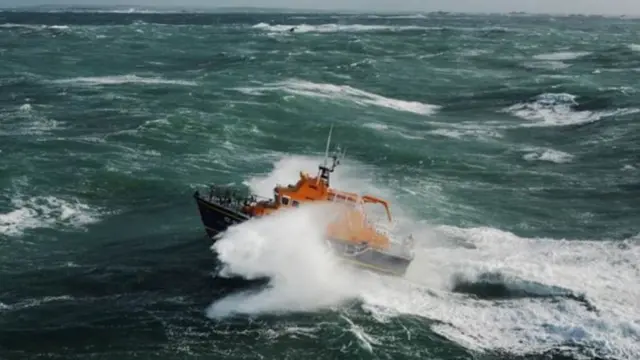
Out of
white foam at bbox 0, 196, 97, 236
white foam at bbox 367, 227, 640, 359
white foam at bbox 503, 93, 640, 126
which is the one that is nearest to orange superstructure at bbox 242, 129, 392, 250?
white foam at bbox 367, 227, 640, 359

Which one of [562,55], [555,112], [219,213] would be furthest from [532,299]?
[562,55]

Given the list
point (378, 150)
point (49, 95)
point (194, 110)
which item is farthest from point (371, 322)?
point (49, 95)

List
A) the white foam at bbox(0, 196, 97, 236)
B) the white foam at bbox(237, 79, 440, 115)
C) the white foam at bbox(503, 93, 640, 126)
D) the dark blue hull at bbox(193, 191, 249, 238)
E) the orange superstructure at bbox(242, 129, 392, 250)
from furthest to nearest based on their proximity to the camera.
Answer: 1. the white foam at bbox(237, 79, 440, 115)
2. the white foam at bbox(503, 93, 640, 126)
3. the white foam at bbox(0, 196, 97, 236)
4. the dark blue hull at bbox(193, 191, 249, 238)
5. the orange superstructure at bbox(242, 129, 392, 250)

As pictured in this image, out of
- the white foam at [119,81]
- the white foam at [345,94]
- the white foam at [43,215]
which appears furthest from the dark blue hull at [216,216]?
the white foam at [119,81]

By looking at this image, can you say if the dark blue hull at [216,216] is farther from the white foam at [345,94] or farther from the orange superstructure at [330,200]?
the white foam at [345,94]

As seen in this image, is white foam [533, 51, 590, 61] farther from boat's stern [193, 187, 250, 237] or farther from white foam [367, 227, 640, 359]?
boat's stern [193, 187, 250, 237]

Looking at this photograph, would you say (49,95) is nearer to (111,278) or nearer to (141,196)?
(141,196)
